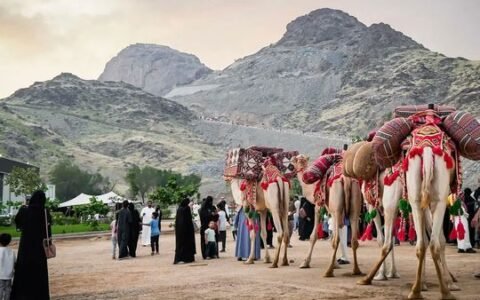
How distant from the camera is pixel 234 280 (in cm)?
1099

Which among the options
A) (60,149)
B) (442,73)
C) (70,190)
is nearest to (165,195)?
(70,190)

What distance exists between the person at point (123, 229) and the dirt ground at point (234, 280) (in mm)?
1355

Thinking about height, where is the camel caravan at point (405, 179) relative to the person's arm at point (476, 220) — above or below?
above

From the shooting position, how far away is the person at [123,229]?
18625 mm

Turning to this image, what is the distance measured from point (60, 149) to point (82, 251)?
90272 millimetres

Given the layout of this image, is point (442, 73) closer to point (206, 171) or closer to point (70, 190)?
point (206, 171)

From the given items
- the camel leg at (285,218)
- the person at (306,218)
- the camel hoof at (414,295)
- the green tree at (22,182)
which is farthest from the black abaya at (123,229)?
the green tree at (22,182)

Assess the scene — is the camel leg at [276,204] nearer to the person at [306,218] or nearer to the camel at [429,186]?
the camel at [429,186]

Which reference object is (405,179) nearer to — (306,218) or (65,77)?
(306,218)

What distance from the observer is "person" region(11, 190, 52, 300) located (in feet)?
27.1

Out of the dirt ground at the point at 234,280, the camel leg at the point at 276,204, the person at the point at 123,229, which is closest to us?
the dirt ground at the point at 234,280

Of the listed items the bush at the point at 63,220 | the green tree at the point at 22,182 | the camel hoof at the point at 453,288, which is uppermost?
the green tree at the point at 22,182

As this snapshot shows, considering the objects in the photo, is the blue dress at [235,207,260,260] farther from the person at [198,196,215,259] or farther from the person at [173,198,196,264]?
the person at [198,196,215,259]

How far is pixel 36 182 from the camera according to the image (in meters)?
51.5
